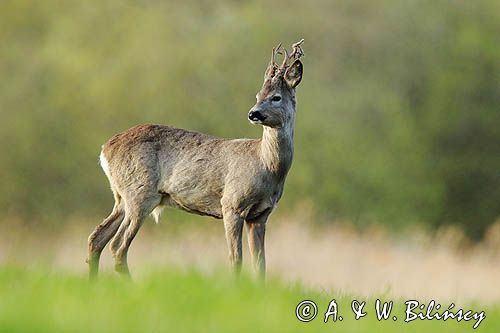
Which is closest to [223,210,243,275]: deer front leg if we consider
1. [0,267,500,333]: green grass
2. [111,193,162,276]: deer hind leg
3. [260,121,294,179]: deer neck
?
[260,121,294,179]: deer neck

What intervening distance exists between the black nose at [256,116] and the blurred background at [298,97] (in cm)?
1592

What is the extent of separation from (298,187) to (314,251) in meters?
11.5

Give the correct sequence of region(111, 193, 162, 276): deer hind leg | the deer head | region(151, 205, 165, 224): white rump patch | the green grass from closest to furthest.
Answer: the green grass < the deer head < region(111, 193, 162, 276): deer hind leg < region(151, 205, 165, 224): white rump patch

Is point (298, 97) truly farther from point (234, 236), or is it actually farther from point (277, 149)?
point (234, 236)

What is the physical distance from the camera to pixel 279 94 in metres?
9.30

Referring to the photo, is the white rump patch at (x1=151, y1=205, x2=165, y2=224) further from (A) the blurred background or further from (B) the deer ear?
(A) the blurred background

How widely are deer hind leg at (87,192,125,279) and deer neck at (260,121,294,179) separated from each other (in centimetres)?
151

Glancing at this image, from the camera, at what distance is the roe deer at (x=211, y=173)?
930 cm

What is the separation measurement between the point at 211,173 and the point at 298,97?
21.1 meters

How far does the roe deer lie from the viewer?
366 inches

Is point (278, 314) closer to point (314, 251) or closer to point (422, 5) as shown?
point (314, 251)

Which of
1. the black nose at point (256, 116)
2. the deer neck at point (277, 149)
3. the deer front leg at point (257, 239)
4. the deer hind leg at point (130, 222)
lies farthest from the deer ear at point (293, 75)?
the deer hind leg at point (130, 222)

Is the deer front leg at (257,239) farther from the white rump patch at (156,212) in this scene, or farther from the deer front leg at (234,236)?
the white rump patch at (156,212)

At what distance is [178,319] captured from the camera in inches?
250
